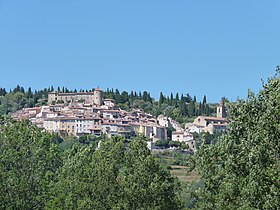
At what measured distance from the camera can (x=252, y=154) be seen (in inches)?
766

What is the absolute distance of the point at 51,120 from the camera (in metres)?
157

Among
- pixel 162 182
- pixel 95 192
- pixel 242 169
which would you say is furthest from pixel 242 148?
pixel 95 192

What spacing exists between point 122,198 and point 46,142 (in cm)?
639

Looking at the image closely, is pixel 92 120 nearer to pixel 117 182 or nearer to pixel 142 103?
pixel 142 103

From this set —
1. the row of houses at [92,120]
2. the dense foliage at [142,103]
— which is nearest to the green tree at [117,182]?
the row of houses at [92,120]

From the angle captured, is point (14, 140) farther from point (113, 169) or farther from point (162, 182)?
point (162, 182)

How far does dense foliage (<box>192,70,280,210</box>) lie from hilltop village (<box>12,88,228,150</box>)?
122406 mm

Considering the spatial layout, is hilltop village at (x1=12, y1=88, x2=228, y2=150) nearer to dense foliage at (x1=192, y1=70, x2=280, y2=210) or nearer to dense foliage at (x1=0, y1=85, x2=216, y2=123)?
dense foliage at (x1=0, y1=85, x2=216, y2=123)

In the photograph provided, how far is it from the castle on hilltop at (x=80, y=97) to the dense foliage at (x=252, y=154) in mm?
154882

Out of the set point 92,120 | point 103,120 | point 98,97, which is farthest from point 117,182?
point 98,97

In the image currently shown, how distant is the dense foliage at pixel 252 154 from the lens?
19266 mm

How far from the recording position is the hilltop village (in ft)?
508

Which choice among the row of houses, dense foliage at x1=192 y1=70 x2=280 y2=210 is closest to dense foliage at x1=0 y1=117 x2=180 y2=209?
dense foliage at x1=192 y1=70 x2=280 y2=210

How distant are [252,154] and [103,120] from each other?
13808 cm
